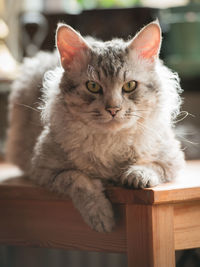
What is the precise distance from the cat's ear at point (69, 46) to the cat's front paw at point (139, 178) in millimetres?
377

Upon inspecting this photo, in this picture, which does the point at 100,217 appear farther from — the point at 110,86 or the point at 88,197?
the point at 110,86

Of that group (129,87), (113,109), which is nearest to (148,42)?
(129,87)

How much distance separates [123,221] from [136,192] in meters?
0.12

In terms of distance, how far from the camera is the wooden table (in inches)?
49.2

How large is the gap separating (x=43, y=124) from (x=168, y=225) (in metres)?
0.61

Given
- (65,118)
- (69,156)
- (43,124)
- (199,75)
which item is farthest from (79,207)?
(199,75)

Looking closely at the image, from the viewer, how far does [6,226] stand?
1.53 meters

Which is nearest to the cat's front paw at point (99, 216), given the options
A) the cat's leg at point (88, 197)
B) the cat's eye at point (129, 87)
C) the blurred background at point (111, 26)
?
the cat's leg at point (88, 197)

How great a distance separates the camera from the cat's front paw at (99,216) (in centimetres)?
126

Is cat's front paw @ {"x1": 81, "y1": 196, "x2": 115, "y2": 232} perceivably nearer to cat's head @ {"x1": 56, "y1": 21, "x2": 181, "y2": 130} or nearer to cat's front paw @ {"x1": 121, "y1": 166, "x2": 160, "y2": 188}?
cat's front paw @ {"x1": 121, "y1": 166, "x2": 160, "y2": 188}

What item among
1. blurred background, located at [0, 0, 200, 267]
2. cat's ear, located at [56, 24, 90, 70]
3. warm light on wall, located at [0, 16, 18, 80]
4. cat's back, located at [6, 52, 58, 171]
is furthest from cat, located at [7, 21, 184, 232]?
blurred background, located at [0, 0, 200, 267]

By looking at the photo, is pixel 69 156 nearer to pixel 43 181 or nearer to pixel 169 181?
pixel 43 181

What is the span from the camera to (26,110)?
70.4 inches

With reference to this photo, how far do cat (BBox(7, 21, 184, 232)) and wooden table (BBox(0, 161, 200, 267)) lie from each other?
5cm
